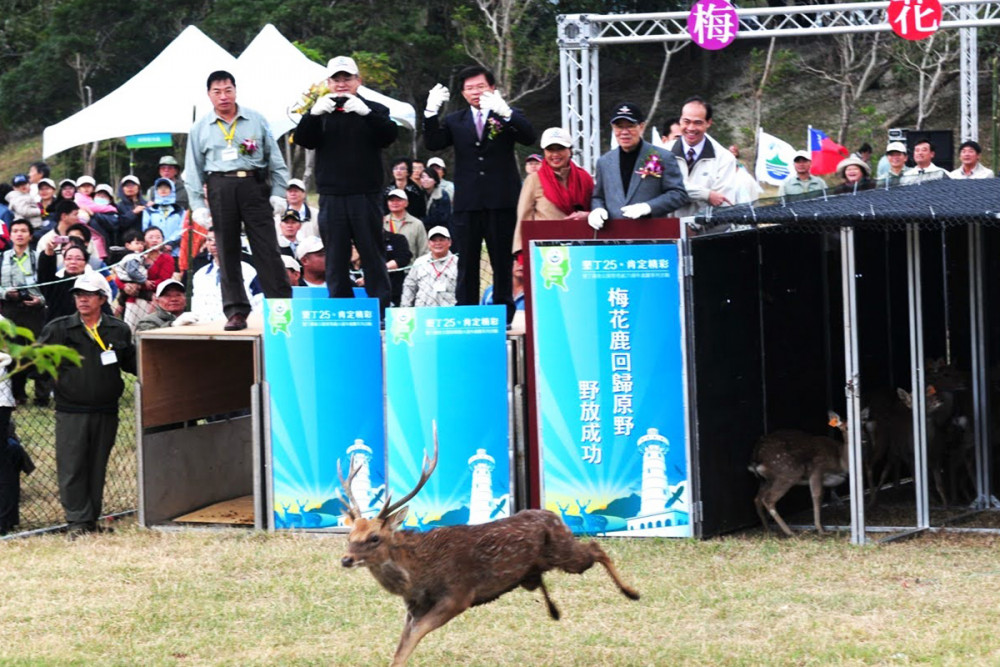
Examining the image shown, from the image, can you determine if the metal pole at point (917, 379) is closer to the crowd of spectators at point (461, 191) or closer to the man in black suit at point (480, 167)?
the crowd of spectators at point (461, 191)

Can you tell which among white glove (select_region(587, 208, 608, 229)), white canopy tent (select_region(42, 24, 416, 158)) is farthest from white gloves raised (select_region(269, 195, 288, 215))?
white canopy tent (select_region(42, 24, 416, 158))

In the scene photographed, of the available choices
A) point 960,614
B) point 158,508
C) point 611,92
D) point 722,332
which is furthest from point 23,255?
point 611,92

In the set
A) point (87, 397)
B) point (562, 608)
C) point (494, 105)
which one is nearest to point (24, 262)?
point (87, 397)

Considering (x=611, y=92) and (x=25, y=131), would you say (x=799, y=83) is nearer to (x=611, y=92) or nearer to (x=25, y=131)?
(x=611, y=92)

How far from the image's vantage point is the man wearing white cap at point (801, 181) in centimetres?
1397

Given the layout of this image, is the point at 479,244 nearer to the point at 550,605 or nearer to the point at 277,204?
the point at 277,204

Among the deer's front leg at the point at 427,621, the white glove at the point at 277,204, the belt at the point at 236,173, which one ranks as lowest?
the deer's front leg at the point at 427,621

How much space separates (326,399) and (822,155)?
35.0 ft

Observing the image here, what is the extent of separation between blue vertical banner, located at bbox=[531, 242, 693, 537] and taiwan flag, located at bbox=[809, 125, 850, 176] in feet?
32.9

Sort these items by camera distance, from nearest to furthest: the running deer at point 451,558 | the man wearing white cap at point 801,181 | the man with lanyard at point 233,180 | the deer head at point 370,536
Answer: the deer head at point 370,536 < the running deer at point 451,558 < the man with lanyard at point 233,180 < the man wearing white cap at point 801,181

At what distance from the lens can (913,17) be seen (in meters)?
15.3

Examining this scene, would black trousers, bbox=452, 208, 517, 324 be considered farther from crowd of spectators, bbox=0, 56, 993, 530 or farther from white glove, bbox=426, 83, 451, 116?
white glove, bbox=426, 83, 451, 116

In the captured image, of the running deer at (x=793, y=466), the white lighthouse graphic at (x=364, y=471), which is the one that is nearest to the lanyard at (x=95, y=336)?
the white lighthouse graphic at (x=364, y=471)

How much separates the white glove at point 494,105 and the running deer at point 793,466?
105 inches
